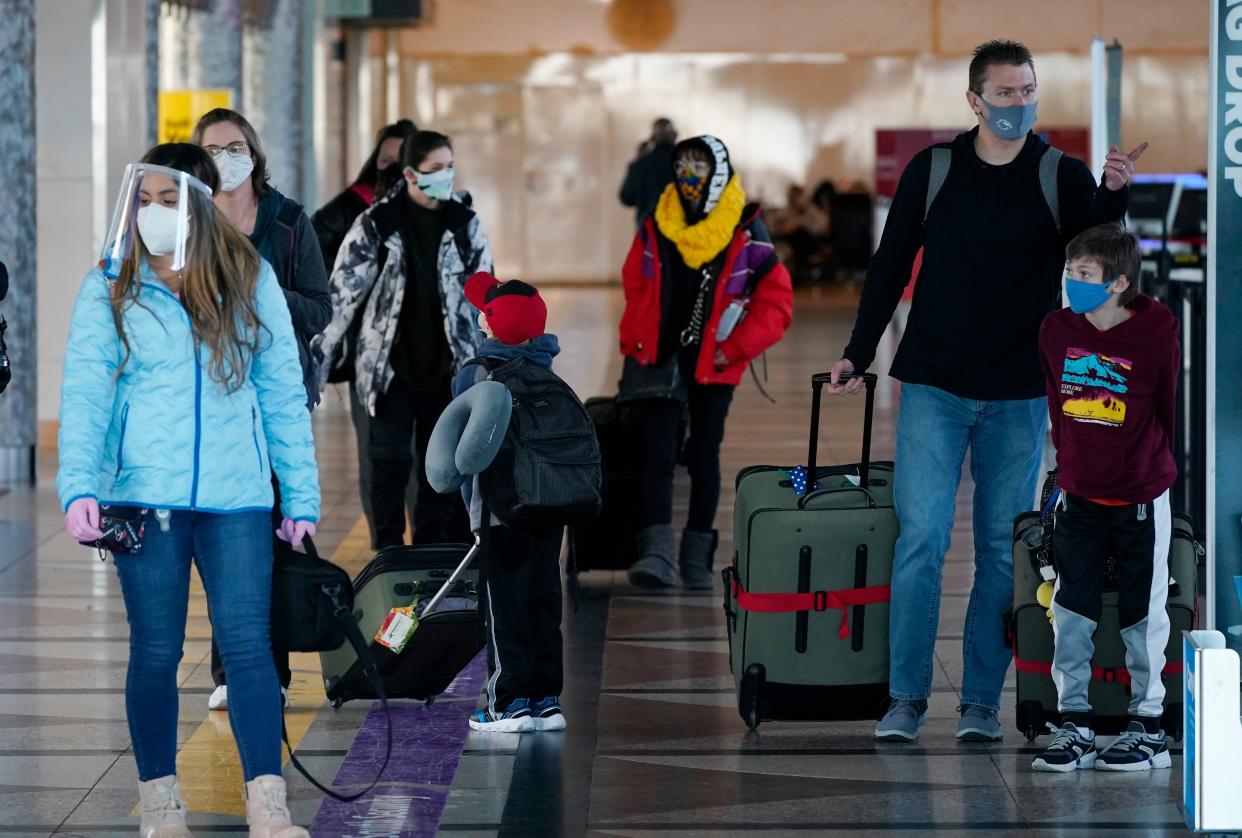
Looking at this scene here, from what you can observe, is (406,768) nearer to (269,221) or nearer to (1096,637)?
(269,221)

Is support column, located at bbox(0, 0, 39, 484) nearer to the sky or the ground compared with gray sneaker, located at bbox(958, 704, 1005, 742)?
nearer to the sky

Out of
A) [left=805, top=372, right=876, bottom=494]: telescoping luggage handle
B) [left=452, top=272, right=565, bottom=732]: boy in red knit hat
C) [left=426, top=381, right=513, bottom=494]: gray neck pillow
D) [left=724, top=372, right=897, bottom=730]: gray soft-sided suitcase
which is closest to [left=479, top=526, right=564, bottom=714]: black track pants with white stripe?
[left=452, top=272, right=565, bottom=732]: boy in red knit hat

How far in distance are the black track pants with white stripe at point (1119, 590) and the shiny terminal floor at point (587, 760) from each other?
229mm

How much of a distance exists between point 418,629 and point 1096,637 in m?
1.85

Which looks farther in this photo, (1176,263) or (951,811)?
(1176,263)

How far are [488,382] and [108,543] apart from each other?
54.7 inches

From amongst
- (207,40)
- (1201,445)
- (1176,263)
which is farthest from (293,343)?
(207,40)

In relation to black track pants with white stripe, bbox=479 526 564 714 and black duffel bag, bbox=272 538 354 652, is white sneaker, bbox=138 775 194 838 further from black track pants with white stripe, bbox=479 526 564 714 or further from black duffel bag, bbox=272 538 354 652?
black track pants with white stripe, bbox=479 526 564 714

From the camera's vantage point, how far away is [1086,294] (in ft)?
15.9

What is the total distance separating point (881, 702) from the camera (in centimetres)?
539

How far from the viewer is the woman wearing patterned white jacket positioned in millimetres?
6852

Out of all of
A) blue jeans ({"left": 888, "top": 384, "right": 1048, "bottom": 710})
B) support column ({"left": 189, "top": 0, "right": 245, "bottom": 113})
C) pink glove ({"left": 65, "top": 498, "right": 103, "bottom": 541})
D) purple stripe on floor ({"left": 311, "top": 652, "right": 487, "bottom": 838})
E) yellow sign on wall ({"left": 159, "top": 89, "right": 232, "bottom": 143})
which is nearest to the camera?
pink glove ({"left": 65, "top": 498, "right": 103, "bottom": 541})

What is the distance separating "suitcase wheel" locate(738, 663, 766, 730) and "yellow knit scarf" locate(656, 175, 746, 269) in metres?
2.52

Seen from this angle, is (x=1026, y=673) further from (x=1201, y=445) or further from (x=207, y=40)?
(x=207, y=40)
